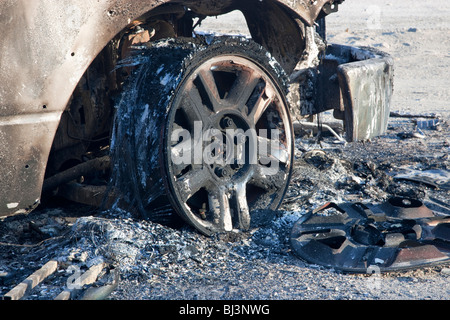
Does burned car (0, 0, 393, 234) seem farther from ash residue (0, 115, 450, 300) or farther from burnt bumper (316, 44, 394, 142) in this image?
ash residue (0, 115, 450, 300)

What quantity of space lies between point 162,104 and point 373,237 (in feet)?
5.11

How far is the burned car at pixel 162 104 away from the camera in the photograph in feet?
9.70

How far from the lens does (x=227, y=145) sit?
12.5 ft

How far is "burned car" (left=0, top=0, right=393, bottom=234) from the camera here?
9.70ft

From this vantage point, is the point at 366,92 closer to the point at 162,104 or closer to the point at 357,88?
the point at 357,88

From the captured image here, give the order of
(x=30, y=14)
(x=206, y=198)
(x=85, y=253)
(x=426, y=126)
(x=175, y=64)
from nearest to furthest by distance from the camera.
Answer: (x=30, y=14) < (x=85, y=253) < (x=175, y=64) < (x=206, y=198) < (x=426, y=126)

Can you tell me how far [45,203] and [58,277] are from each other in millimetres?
1500

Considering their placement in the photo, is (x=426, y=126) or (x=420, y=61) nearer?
(x=426, y=126)

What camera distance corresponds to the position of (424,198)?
4527 mm

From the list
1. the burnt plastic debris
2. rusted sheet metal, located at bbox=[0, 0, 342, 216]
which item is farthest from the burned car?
the burnt plastic debris

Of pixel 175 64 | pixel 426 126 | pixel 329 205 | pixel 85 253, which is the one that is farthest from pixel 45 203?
pixel 426 126

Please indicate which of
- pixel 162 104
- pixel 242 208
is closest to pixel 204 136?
pixel 162 104

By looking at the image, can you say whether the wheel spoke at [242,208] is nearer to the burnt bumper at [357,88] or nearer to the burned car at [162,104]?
the burned car at [162,104]

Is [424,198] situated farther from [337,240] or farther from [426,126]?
[426,126]
